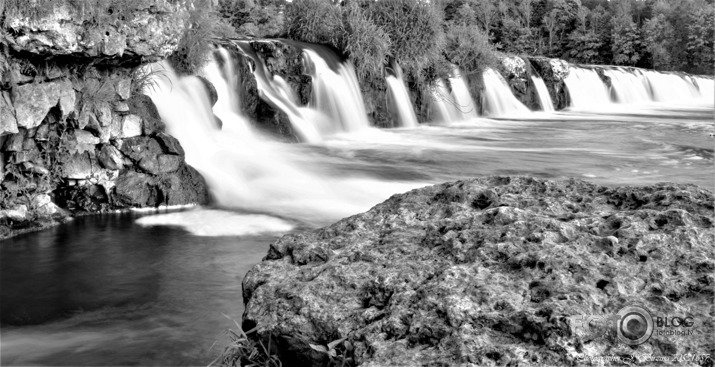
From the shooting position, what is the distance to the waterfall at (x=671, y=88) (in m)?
27.1

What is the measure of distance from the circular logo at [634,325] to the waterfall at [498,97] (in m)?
16.1

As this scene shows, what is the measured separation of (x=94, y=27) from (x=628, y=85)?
80.0 ft

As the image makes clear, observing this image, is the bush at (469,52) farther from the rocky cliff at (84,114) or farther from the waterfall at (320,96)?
the rocky cliff at (84,114)

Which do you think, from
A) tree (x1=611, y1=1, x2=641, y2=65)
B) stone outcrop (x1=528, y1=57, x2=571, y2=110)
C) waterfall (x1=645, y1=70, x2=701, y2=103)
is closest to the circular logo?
stone outcrop (x1=528, y1=57, x2=571, y2=110)

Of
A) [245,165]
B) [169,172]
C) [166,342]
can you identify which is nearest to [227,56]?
[245,165]

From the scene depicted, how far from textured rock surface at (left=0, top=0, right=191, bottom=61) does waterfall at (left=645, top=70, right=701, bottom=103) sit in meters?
24.9

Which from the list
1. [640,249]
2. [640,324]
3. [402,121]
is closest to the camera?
[640,324]

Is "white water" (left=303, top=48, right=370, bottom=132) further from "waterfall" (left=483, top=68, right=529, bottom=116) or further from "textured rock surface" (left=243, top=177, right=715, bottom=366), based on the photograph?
"textured rock surface" (left=243, top=177, right=715, bottom=366)

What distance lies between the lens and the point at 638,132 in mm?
15039

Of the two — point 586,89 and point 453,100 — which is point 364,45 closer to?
point 453,100

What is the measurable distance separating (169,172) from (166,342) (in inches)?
158

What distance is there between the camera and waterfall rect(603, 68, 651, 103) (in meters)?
25.2

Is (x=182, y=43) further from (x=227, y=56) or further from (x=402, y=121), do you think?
(x=402, y=121)

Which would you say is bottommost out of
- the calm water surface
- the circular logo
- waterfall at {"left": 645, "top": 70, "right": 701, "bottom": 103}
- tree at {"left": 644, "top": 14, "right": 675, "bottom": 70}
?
the calm water surface
